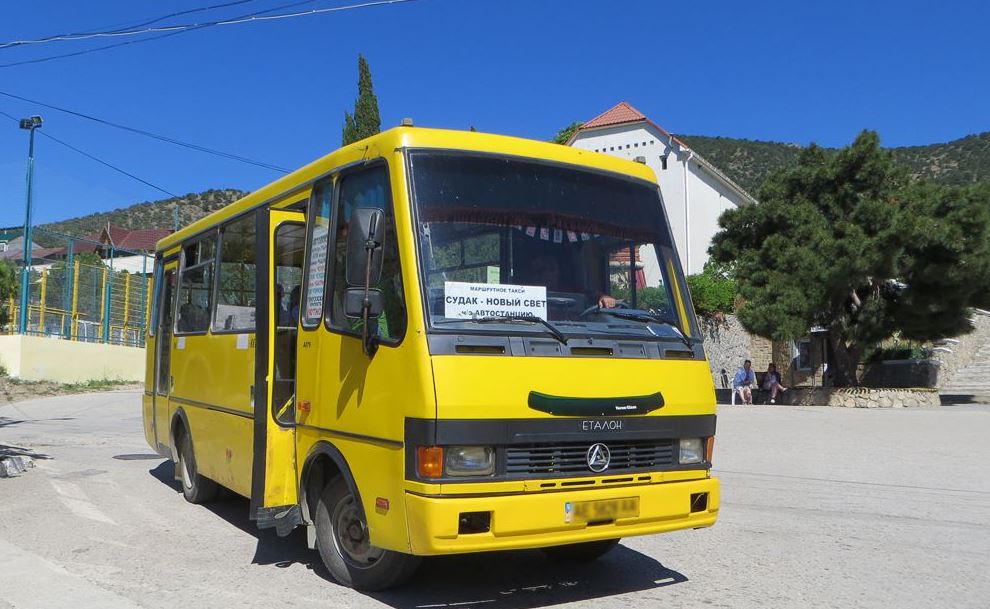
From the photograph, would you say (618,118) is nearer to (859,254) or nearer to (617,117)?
(617,117)

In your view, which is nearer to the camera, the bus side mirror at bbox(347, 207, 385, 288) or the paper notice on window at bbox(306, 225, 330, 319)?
the bus side mirror at bbox(347, 207, 385, 288)

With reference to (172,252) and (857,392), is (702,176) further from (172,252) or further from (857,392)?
(172,252)

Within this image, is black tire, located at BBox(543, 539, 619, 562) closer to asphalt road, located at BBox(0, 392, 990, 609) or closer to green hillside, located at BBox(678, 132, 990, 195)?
asphalt road, located at BBox(0, 392, 990, 609)

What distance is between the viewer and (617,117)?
4572cm

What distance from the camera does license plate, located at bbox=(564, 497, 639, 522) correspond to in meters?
4.95

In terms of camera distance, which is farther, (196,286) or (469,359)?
(196,286)

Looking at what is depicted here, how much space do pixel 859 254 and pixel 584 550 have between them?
18808 millimetres

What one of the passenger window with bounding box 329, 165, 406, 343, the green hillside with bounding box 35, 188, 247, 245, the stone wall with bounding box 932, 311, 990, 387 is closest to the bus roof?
the passenger window with bounding box 329, 165, 406, 343

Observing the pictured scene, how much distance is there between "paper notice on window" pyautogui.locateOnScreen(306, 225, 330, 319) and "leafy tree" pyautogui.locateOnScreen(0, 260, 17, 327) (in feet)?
103

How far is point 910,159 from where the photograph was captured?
94938mm

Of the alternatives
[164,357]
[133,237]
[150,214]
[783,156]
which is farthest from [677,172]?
[150,214]

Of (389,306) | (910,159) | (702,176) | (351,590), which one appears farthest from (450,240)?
(910,159)

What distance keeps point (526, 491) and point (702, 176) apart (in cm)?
4165

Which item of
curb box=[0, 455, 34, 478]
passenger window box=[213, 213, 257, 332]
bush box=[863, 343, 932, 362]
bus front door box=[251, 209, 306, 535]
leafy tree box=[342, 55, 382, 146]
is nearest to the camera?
bus front door box=[251, 209, 306, 535]
